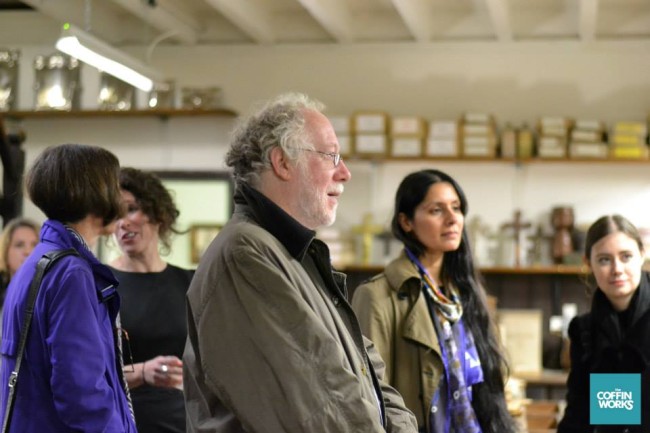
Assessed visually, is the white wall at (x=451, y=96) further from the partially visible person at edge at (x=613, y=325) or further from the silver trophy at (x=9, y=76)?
the partially visible person at edge at (x=613, y=325)

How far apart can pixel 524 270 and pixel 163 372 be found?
464cm

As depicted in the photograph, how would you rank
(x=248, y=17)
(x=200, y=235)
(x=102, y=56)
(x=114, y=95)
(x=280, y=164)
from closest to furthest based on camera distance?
1. (x=280, y=164)
2. (x=102, y=56)
3. (x=248, y=17)
4. (x=200, y=235)
5. (x=114, y=95)

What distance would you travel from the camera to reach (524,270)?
7.22 meters

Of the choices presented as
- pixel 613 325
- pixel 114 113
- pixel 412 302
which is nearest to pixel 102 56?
pixel 114 113

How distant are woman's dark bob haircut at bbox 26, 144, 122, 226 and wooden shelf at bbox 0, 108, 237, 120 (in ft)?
17.1

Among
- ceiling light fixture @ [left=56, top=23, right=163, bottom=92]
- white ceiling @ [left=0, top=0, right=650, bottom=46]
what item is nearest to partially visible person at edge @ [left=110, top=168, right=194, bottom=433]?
ceiling light fixture @ [left=56, top=23, right=163, bottom=92]

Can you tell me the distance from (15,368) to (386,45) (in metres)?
5.77

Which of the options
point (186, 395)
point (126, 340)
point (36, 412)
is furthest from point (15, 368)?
point (126, 340)

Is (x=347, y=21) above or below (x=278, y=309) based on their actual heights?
above

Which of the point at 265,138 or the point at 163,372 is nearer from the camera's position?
the point at 265,138

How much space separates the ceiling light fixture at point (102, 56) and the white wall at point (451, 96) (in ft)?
3.51

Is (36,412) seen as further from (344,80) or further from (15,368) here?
(344,80)

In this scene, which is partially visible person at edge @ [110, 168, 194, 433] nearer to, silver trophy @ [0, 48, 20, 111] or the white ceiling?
the white ceiling

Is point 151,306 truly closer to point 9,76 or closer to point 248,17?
point 248,17
